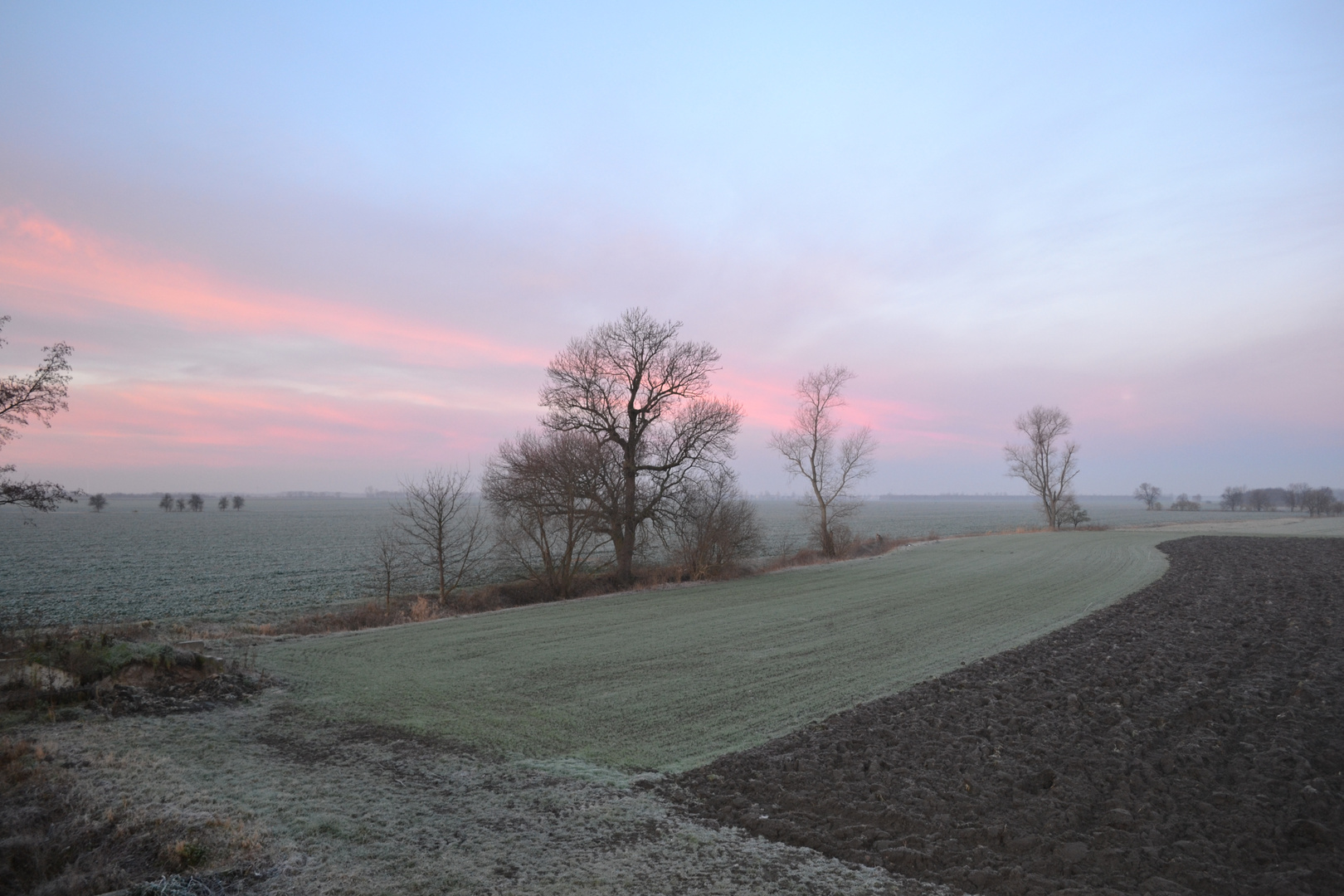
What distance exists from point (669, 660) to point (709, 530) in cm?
1619

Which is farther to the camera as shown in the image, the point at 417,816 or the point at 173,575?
the point at 173,575

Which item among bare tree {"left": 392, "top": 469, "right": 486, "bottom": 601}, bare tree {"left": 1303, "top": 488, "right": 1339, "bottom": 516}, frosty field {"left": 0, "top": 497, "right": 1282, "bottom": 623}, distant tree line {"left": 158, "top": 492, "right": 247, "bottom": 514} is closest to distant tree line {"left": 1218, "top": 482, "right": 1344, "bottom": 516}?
bare tree {"left": 1303, "top": 488, "right": 1339, "bottom": 516}

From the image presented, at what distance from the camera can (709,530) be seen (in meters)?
29.0

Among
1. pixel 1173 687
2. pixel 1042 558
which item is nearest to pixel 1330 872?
pixel 1173 687

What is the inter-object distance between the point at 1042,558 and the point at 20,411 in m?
38.0

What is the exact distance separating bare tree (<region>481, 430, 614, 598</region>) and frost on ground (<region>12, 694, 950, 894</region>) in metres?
16.5

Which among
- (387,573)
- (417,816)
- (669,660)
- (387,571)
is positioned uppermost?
(387,571)

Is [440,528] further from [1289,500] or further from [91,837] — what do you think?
[1289,500]

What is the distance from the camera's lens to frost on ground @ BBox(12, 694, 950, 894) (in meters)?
4.83

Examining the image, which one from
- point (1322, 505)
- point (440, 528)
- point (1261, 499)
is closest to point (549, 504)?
point (440, 528)

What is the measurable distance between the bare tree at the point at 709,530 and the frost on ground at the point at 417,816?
20653 millimetres

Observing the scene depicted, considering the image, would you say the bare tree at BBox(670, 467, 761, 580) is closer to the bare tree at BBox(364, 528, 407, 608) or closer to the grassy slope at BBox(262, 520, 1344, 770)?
the grassy slope at BBox(262, 520, 1344, 770)

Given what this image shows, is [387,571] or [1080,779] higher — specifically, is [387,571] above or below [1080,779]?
above

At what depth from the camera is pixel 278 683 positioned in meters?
10.8
